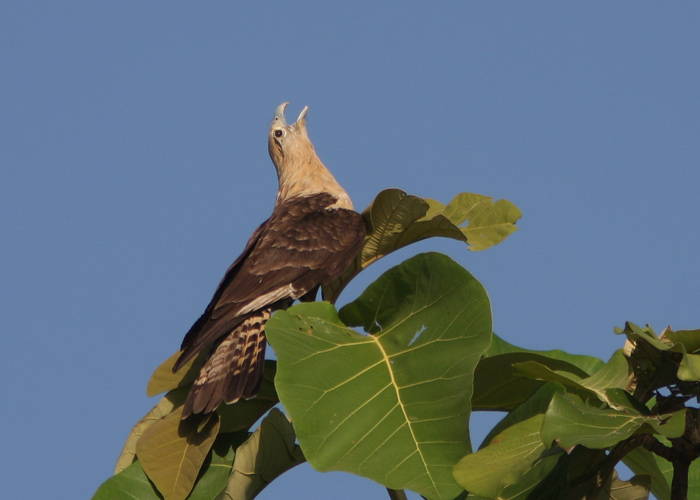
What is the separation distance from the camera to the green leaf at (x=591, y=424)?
1.90 meters

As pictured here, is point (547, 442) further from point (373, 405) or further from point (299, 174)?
point (299, 174)

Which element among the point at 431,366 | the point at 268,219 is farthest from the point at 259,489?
the point at 268,219

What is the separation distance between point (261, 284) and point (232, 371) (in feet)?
3.40

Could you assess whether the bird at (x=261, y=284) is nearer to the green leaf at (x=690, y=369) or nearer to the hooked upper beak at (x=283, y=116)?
the hooked upper beak at (x=283, y=116)

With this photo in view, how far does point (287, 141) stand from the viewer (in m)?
6.29

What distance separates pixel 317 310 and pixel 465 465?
0.77 m

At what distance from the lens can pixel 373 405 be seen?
90.9 inches

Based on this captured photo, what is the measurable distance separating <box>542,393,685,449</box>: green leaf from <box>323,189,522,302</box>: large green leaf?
124 centimetres

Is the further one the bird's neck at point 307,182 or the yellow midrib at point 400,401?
the bird's neck at point 307,182

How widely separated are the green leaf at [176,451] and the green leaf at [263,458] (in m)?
0.12

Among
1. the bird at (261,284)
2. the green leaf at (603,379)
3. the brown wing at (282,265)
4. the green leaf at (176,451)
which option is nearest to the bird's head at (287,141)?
the bird at (261,284)

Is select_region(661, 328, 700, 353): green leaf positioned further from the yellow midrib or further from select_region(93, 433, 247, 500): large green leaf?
select_region(93, 433, 247, 500): large green leaf

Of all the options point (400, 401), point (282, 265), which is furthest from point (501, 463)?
point (282, 265)

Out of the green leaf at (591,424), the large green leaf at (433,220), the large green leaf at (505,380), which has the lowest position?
the green leaf at (591,424)
